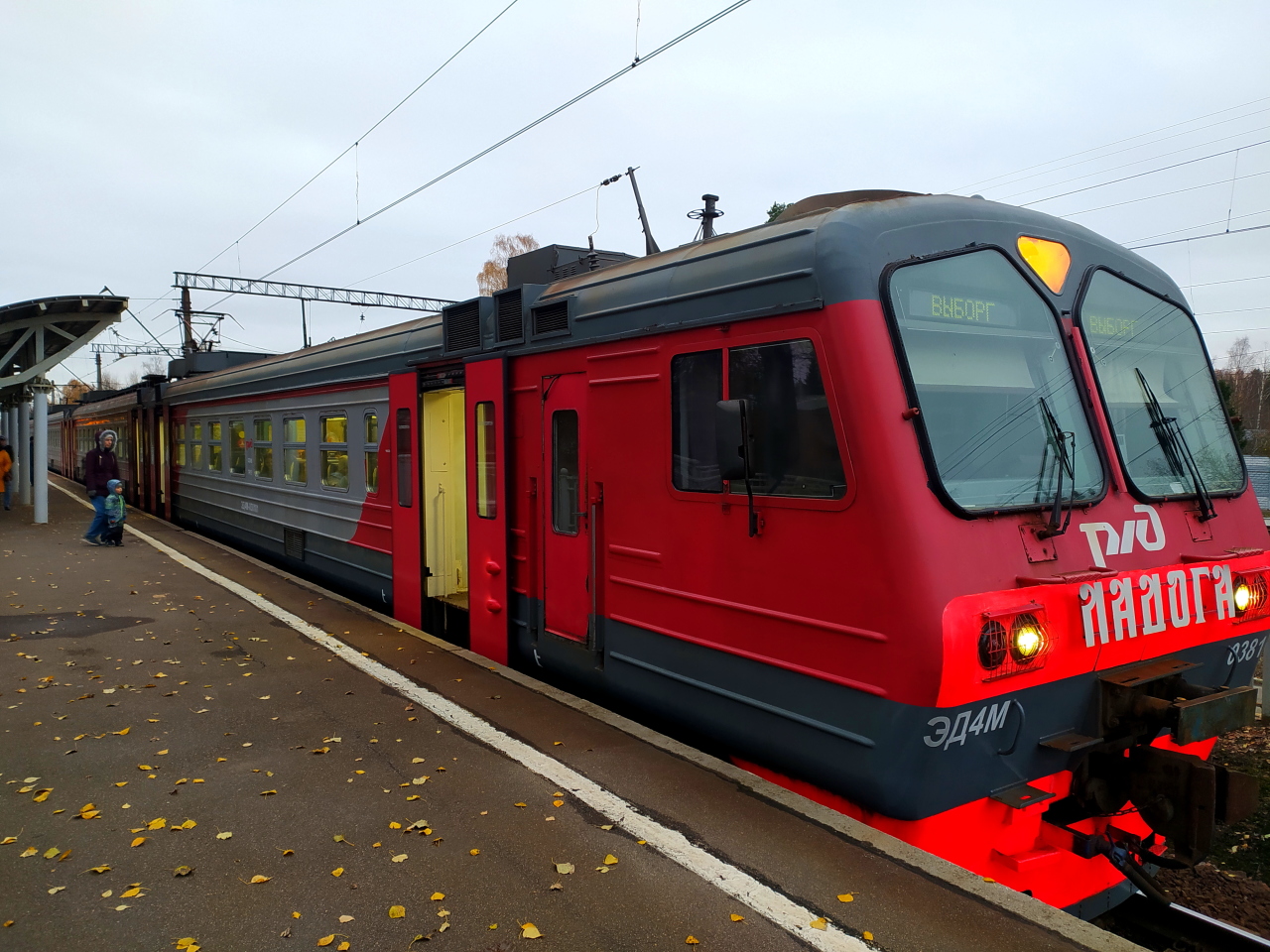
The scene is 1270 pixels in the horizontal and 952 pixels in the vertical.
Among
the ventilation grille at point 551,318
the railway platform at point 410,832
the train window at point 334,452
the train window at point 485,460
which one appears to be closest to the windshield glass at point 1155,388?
the railway platform at point 410,832

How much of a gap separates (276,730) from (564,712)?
1.74 meters

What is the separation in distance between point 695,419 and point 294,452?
7.59 metres

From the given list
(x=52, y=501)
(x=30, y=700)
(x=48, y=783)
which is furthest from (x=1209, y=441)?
(x=52, y=501)

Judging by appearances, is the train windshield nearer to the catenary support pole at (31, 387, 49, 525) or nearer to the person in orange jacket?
the catenary support pole at (31, 387, 49, 525)

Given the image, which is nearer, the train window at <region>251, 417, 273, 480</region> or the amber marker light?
the amber marker light

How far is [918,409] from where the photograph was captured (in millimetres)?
3539

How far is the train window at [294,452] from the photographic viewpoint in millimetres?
10297

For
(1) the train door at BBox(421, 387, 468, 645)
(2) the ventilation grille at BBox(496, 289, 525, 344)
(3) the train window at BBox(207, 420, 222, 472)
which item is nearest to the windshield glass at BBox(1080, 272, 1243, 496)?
(2) the ventilation grille at BBox(496, 289, 525, 344)

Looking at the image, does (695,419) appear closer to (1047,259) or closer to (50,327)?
(1047,259)

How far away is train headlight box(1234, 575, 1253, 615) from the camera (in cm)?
421

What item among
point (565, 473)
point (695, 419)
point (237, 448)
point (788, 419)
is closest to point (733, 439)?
point (788, 419)

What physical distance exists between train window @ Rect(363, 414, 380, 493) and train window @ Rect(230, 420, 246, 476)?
4745mm

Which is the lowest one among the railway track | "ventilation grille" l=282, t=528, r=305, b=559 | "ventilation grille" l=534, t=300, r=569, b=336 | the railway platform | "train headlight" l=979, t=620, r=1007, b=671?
the railway track

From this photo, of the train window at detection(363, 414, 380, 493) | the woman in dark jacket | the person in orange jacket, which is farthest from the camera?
the person in orange jacket
